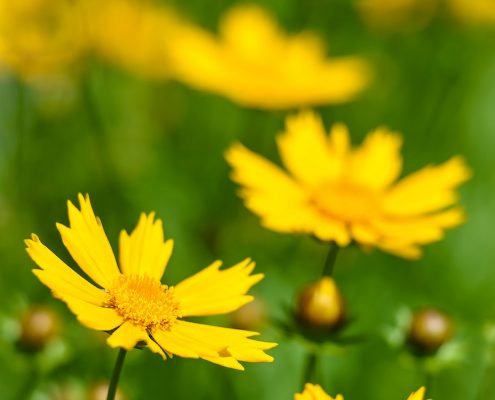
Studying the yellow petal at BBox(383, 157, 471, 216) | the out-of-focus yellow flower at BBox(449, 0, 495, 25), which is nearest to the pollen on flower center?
the yellow petal at BBox(383, 157, 471, 216)

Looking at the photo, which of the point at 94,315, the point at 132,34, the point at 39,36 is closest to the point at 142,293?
the point at 94,315

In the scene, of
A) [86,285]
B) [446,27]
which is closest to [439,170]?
[86,285]

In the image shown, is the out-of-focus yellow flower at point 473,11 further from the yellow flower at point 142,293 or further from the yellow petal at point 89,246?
the yellow petal at point 89,246

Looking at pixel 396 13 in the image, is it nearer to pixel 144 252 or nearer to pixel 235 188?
pixel 235 188

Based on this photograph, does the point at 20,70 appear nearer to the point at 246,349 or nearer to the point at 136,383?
the point at 136,383

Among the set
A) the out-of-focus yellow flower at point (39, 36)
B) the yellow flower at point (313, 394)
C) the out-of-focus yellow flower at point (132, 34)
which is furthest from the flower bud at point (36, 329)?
the out-of-focus yellow flower at point (132, 34)
